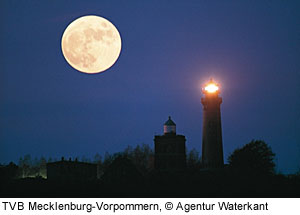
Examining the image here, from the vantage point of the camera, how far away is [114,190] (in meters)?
54.2

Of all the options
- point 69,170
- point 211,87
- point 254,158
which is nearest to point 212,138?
point 211,87

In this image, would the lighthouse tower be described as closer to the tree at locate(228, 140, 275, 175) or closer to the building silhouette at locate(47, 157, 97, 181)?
the tree at locate(228, 140, 275, 175)

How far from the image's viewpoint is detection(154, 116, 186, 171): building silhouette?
73.2 metres

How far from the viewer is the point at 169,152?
242ft

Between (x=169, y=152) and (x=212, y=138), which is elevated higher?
(x=212, y=138)

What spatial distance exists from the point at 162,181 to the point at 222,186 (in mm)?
7826
